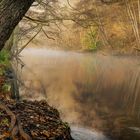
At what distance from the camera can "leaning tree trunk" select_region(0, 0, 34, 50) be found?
3082mm

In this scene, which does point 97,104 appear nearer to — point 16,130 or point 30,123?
point 30,123

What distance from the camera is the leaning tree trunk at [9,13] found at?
3.08 meters

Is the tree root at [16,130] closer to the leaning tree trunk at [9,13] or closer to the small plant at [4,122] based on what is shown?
the small plant at [4,122]

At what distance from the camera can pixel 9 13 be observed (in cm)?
311

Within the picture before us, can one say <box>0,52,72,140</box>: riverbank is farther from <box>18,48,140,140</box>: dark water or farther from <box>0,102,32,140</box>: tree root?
<box>18,48,140,140</box>: dark water

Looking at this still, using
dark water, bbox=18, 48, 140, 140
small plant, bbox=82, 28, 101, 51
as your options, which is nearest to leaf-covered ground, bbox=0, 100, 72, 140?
dark water, bbox=18, 48, 140, 140

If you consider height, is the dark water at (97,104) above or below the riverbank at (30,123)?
below

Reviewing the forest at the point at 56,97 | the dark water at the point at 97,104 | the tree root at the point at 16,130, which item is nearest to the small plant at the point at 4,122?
the forest at the point at 56,97

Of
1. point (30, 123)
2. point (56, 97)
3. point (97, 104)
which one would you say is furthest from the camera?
point (56, 97)

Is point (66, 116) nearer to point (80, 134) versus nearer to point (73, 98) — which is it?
point (80, 134)

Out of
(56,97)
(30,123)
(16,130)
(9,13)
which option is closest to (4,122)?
(16,130)

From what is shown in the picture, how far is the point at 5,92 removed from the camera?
1045 cm

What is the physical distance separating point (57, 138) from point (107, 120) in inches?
208

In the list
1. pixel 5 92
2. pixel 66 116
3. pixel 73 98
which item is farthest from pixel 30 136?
pixel 73 98
